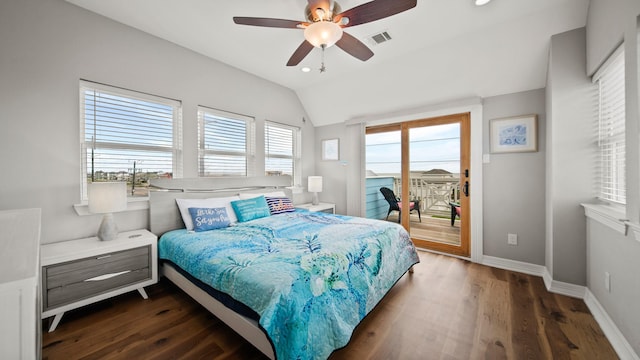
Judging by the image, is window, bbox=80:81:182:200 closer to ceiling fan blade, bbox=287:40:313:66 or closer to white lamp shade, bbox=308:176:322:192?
ceiling fan blade, bbox=287:40:313:66

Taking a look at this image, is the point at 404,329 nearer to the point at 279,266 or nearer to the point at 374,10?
the point at 279,266

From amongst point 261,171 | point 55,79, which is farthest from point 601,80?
point 55,79

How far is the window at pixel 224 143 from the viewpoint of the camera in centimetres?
321

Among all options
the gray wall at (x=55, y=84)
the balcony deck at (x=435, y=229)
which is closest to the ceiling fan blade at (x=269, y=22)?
the gray wall at (x=55, y=84)

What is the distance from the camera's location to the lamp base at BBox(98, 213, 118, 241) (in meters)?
2.15

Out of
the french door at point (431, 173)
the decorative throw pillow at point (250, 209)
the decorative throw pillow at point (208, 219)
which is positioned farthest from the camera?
the french door at point (431, 173)

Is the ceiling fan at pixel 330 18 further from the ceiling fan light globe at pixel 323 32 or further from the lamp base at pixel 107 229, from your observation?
the lamp base at pixel 107 229

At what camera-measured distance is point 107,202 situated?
2082 mm

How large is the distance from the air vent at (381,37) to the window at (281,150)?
2.09 metres

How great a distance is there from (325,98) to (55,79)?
10.7 feet

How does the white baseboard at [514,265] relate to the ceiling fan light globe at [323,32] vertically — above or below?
below

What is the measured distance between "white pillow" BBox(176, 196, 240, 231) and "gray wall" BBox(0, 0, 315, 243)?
43 cm

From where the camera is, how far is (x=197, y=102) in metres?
3.08

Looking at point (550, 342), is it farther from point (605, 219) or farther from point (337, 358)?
point (337, 358)
